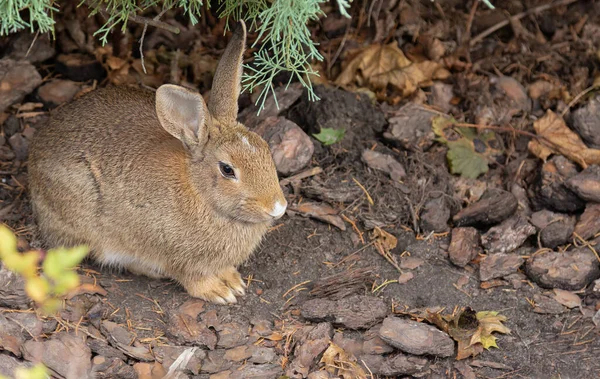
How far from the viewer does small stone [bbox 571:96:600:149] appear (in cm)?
541

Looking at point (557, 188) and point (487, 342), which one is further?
point (557, 188)

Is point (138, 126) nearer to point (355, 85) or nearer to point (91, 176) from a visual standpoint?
point (91, 176)

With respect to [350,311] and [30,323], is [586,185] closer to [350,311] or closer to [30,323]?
[350,311]

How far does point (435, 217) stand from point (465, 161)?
0.62 meters

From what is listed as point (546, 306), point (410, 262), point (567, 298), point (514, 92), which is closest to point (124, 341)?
point (410, 262)

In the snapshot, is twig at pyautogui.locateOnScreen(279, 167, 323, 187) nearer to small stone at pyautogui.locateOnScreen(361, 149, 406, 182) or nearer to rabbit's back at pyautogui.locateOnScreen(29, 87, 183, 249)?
small stone at pyautogui.locateOnScreen(361, 149, 406, 182)

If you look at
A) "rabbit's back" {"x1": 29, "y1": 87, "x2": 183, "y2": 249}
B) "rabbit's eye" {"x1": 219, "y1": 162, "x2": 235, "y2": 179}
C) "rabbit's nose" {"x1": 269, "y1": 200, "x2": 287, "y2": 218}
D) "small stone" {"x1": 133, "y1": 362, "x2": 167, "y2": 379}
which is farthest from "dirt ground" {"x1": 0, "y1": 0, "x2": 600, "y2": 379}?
"rabbit's eye" {"x1": 219, "y1": 162, "x2": 235, "y2": 179}

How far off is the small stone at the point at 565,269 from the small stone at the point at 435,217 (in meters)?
0.60

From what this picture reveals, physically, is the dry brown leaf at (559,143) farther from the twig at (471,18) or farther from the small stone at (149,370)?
the small stone at (149,370)

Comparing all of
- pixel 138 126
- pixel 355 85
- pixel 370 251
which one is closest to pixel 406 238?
pixel 370 251

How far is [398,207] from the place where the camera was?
504 centimetres

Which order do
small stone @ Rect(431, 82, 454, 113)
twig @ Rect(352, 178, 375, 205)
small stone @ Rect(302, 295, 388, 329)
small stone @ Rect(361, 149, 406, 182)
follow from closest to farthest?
1. small stone @ Rect(302, 295, 388, 329)
2. twig @ Rect(352, 178, 375, 205)
3. small stone @ Rect(361, 149, 406, 182)
4. small stone @ Rect(431, 82, 454, 113)

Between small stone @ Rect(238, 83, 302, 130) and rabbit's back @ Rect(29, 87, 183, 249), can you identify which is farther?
small stone @ Rect(238, 83, 302, 130)

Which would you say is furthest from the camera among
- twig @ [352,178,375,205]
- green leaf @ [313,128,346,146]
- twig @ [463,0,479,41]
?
twig @ [463,0,479,41]
